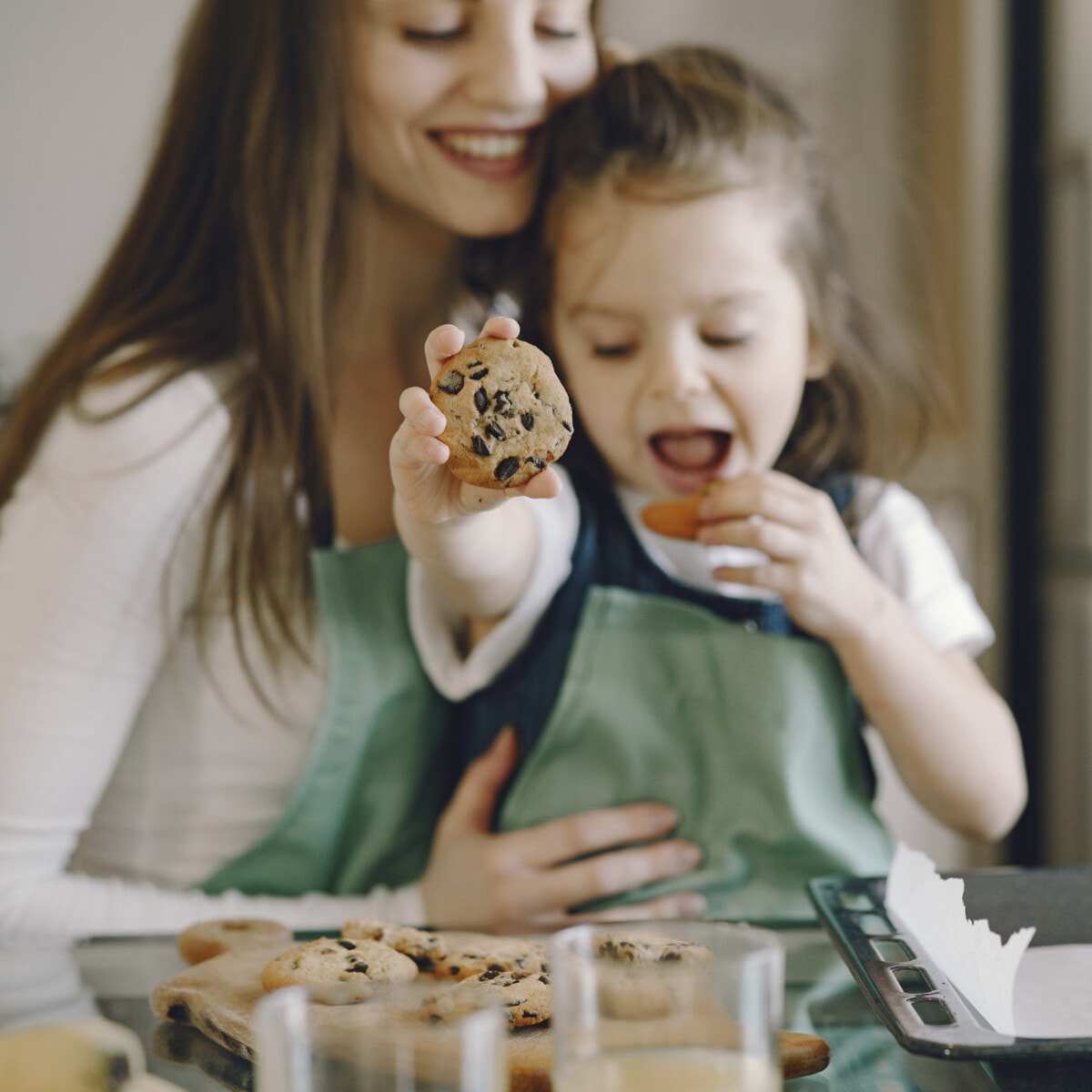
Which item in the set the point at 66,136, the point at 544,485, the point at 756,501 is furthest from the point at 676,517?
the point at 66,136

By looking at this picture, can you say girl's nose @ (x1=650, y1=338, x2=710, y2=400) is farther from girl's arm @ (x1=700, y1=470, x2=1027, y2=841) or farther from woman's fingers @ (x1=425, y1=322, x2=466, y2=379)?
woman's fingers @ (x1=425, y1=322, x2=466, y2=379)

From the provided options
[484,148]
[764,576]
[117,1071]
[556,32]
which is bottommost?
[117,1071]

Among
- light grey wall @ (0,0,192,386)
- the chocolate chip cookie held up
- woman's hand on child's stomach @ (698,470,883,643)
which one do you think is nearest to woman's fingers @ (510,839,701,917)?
woman's hand on child's stomach @ (698,470,883,643)

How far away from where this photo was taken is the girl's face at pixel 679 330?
92cm

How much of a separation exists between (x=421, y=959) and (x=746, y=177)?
717 mm

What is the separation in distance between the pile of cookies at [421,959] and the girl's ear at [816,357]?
26.3 inches

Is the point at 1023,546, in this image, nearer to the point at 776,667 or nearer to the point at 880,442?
the point at 880,442

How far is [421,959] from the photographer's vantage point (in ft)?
1.86

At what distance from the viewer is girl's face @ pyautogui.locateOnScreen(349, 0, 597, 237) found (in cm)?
95

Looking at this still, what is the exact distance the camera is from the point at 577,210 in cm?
99

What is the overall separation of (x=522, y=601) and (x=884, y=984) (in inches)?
21.6

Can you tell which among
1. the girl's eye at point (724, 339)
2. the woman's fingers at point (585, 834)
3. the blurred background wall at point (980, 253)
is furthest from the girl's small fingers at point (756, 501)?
the blurred background wall at point (980, 253)

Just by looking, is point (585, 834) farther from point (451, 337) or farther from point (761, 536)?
point (451, 337)

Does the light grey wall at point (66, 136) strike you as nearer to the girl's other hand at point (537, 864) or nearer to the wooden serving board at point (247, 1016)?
the girl's other hand at point (537, 864)
